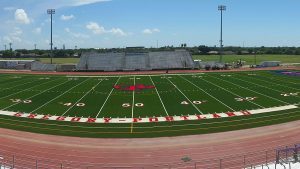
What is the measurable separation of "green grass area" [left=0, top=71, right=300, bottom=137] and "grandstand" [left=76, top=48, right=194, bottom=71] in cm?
2920

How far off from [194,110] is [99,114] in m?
10.0

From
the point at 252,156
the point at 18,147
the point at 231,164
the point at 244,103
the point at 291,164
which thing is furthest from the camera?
the point at 244,103

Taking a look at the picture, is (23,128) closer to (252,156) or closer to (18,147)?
(18,147)

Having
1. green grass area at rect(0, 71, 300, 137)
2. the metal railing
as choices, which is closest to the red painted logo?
green grass area at rect(0, 71, 300, 137)

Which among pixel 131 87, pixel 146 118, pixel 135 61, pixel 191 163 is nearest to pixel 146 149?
pixel 191 163

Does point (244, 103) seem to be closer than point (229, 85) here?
Yes

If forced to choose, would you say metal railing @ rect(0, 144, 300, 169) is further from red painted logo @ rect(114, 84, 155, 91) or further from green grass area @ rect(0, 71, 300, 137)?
red painted logo @ rect(114, 84, 155, 91)

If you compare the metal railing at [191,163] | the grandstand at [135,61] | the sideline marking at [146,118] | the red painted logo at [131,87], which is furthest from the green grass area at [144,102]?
the grandstand at [135,61]

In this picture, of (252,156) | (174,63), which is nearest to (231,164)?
(252,156)

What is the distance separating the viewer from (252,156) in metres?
23.3

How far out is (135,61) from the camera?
94125mm

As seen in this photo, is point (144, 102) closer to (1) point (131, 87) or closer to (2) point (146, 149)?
(1) point (131, 87)

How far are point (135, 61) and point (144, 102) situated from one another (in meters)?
53.5

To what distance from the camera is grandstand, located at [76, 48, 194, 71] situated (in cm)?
9031
